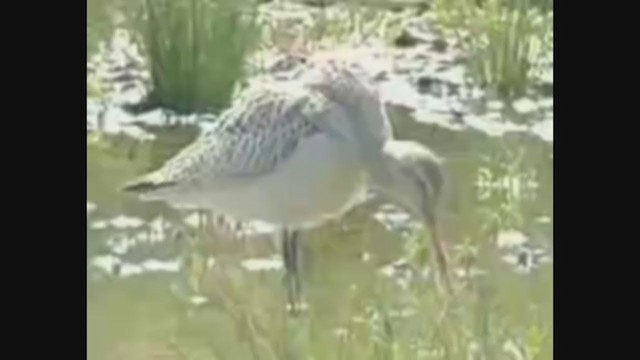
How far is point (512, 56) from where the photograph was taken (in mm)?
1845

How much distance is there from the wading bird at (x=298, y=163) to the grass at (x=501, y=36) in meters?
0.11

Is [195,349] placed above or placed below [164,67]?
below

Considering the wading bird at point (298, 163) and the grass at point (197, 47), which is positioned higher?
the grass at point (197, 47)

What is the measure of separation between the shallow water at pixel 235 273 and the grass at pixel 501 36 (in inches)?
3.3

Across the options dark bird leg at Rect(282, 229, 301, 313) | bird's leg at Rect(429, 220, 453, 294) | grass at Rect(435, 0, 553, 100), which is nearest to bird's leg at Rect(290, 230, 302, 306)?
dark bird leg at Rect(282, 229, 301, 313)

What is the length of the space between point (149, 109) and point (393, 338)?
0.33 meters

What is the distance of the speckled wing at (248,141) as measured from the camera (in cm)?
178

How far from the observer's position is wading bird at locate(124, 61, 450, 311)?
5.85 ft

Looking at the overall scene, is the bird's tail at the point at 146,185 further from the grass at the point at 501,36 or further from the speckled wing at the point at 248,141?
the grass at the point at 501,36

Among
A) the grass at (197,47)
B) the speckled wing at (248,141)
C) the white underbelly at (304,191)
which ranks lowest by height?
the white underbelly at (304,191)

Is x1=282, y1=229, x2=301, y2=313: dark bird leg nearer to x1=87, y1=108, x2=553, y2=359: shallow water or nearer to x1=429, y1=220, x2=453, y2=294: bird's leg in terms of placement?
x1=87, y1=108, x2=553, y2=359: shallow water

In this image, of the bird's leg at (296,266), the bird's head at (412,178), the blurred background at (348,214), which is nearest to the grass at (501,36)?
the blurred background at (348,214)

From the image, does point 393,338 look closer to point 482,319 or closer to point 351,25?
point 482,319
